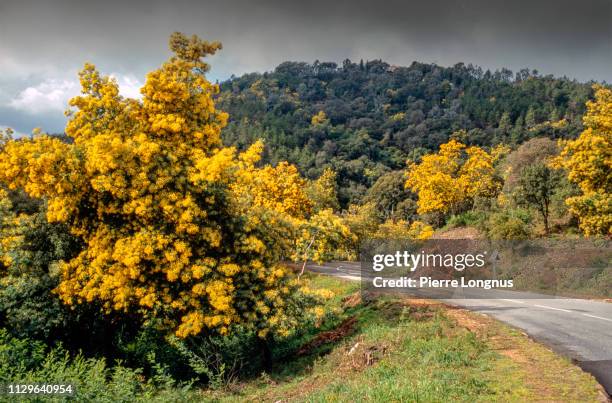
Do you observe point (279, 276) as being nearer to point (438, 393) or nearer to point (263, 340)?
point (263, 340)

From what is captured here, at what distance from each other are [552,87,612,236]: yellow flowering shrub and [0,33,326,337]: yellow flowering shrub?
14.2m

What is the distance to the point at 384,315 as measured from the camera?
51.0ft

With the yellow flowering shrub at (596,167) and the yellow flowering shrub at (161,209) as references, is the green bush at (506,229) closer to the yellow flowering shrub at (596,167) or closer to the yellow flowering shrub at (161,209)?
the yellow flowering shrub at (596,167)

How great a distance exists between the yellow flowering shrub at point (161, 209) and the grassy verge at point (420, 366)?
1.63m

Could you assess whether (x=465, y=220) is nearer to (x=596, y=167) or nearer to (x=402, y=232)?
(x=402, y=232)

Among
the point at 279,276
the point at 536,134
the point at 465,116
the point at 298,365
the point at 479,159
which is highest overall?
the point at 465,116

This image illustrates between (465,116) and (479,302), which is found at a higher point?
(465,116)

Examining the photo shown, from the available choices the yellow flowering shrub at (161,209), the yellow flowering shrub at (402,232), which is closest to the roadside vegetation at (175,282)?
the yellow flowering shrub at (161,209)

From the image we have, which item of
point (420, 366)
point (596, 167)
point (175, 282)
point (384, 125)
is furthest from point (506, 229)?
point (384, 125)

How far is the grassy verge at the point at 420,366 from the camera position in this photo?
8.01 metres

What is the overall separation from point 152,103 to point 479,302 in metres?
14.2

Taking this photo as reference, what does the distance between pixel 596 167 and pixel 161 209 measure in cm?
1874

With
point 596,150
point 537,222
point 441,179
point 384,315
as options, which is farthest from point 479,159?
point 384,315

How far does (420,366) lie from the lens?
387 inches
